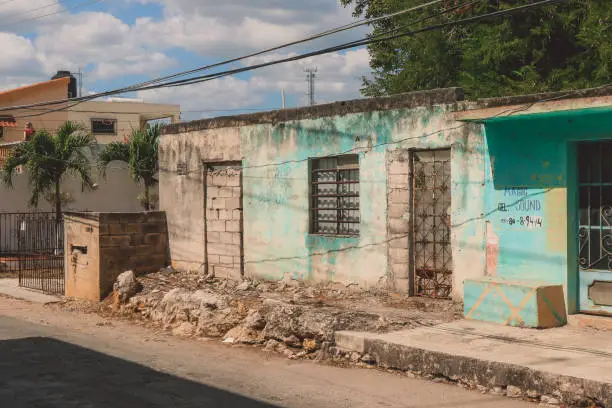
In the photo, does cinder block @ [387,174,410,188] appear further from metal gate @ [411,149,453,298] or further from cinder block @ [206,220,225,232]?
cinder block @ [206,220,225,232]

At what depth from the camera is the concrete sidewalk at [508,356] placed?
712 centimetres

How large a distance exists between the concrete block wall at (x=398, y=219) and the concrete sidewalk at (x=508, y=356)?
1.72 m

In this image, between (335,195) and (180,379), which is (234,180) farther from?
(180,379)

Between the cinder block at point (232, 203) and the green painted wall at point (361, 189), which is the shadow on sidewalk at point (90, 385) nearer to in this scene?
the green painted wall at point (361, 189)

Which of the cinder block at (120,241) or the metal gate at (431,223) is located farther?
the cinder block at (120,241)

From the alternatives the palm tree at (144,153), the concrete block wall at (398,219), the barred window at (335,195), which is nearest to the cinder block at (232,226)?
the barred window at (335,195)

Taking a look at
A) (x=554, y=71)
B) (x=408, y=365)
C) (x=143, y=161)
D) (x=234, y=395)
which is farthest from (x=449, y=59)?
(x=234, y=395)

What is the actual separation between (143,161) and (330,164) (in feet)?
42.3

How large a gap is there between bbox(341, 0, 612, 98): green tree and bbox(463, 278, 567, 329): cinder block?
9.89m

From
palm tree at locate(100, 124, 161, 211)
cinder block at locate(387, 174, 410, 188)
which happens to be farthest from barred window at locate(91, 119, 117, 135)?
cinder block at locate(387, 174, 410, 188)

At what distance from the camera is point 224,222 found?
14812 mm

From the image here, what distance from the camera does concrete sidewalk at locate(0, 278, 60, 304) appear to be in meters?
15.8

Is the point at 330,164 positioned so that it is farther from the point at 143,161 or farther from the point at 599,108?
the point at 143,161

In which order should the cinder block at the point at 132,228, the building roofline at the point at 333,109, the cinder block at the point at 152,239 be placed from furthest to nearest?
the cinder block at the point at 152,239 < the cinder block at the point at 132,228 < the building roofline at the point at 333,109
